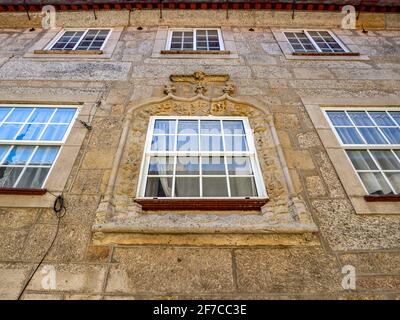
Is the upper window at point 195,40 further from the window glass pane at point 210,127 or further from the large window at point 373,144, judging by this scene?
the large window at point 373,144

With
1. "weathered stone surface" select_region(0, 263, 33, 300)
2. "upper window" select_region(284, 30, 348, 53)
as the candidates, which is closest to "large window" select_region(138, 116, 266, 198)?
"weathered stone surface" select_region(0, 263, 33, 300)

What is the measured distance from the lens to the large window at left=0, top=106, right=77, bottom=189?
348 centimetres

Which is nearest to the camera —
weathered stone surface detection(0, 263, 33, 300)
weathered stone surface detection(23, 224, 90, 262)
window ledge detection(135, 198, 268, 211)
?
weathered stone surface detection(0, 263, 33, 300)

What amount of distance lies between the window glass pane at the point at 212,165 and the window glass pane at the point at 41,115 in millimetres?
2606

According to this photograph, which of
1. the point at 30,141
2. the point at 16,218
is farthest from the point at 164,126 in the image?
the point at 16,218

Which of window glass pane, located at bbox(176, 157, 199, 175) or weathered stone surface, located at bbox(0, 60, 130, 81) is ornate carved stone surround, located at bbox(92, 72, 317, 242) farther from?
weathered stone surface, located at bbox(0, 60, 130, 81)

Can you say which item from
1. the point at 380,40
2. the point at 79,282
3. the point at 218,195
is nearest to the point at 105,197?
the point at 79,282

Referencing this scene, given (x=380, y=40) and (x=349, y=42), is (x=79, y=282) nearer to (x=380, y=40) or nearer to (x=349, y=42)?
(x=349, y=42)

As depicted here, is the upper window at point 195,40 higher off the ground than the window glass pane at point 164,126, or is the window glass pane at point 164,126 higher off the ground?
the upper window at point 195,40

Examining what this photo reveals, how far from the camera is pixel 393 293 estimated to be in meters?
2.48

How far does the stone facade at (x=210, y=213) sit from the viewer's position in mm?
2547

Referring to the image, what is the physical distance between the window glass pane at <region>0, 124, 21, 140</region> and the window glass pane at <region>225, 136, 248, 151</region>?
3.10 metres

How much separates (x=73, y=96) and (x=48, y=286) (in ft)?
10.5

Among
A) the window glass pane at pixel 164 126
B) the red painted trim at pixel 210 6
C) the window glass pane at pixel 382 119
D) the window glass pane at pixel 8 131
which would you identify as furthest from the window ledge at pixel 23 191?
the red painted trim at pixel 210 6
